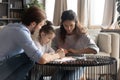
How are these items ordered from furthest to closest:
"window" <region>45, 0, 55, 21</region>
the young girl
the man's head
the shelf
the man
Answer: the shelf, "window" <region>45, 0, 55, 21</region>, the young girl, the man's head, the man

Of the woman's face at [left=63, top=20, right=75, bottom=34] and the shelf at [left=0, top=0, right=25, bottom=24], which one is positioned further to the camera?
the shelf at [left=0, top=0, right=25, bottom=24]

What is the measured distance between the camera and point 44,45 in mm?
2605

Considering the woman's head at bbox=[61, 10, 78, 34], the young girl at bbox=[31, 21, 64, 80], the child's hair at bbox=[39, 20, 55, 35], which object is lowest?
the young girl at bbox=[31, 21, 64, 80]

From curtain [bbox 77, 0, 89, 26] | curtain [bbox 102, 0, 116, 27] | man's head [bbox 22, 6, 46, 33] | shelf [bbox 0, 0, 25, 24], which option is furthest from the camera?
shelf [bbox 0, 0, 25, 24]

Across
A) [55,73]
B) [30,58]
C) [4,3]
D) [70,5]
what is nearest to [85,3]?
[70,5]

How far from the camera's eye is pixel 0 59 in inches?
77.8

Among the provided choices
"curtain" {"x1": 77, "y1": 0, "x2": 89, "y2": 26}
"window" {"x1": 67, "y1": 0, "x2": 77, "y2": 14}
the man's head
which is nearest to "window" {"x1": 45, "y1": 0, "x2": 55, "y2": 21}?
"window" {"x1": 67, "y1": 0, "x2": 77, "y2": 14}

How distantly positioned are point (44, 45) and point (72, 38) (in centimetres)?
36

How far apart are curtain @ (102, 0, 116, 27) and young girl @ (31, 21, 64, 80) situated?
3.57 metres

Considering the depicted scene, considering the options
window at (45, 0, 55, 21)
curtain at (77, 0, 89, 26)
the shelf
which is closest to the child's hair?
curtain at (77, 0, 89, 26)

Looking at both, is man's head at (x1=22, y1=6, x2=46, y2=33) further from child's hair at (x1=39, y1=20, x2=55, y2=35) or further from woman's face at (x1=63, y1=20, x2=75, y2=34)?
woman's face at (x1=63, y1=20, x2=75, y2=34)

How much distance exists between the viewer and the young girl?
86.4 inches

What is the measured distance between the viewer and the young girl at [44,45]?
2195 millimetres

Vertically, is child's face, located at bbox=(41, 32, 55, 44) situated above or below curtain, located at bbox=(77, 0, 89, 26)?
below
